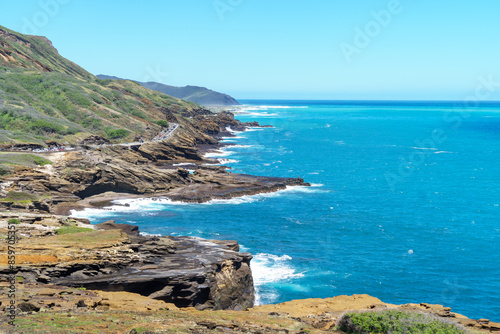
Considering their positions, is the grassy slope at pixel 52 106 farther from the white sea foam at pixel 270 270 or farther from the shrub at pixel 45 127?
the white sea foam at pixel 270 270

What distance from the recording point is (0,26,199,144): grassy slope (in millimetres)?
88750

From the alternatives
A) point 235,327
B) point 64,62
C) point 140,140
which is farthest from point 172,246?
point 64,62

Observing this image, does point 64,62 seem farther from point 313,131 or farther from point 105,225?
point 105,225

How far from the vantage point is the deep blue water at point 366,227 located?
40656 millimetres

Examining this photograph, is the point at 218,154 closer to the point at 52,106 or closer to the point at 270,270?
the point at 52,106

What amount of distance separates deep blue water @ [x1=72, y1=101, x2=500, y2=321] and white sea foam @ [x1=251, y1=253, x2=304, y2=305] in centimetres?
10

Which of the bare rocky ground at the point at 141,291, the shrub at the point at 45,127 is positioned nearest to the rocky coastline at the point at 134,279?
the bare rocky ground at the point at 141,291

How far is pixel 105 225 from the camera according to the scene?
1777 inches

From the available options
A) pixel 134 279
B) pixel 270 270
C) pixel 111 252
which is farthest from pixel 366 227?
pixel 134 279

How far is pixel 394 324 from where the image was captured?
19.5 m

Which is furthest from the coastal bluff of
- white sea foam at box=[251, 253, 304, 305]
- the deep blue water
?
the deep blue water

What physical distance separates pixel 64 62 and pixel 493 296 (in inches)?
7358

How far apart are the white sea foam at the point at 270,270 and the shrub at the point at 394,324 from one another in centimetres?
1787

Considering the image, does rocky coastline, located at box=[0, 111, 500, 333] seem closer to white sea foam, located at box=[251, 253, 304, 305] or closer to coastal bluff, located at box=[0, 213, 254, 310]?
coastal bluff, located at box=[0, 213, 254, 310]
